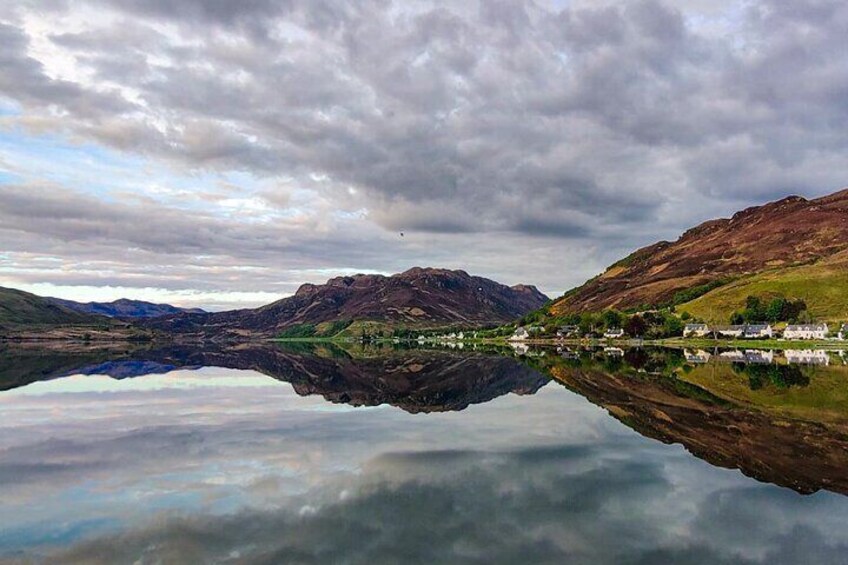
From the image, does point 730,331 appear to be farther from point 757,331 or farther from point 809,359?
point 809,359

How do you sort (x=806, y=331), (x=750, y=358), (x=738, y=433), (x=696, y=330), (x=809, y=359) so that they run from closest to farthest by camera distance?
1. (x=738, y=433)
2. (x=809, y=359)
3. (x=750, y=358)
4. (x=806, y=331)
5. (x=696, y=330)

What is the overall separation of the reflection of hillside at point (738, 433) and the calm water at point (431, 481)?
0.17m

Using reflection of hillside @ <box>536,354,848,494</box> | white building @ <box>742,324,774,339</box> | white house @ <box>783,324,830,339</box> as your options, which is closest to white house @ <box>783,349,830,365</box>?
reflection of hillside @ <box>536,354,848,494</box>

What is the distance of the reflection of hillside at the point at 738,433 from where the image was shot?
930 inches

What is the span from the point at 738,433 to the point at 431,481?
19612 millimetres

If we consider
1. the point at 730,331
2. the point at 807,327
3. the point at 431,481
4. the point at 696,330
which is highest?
the point at 807,327

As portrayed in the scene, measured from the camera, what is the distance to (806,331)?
164250 mm

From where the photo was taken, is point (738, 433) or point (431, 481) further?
point (738, 433)

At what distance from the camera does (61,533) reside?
17.3 metres

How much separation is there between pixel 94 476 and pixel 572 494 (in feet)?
63.3

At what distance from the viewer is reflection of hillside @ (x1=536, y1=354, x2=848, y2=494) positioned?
77.5 ft

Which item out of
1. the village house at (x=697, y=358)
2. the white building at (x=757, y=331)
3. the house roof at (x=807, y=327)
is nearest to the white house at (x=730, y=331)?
the white building at (x=757, y=331)

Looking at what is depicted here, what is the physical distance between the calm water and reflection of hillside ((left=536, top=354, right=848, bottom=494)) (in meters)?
0.17

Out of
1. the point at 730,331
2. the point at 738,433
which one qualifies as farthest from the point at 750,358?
the point at 730,331
